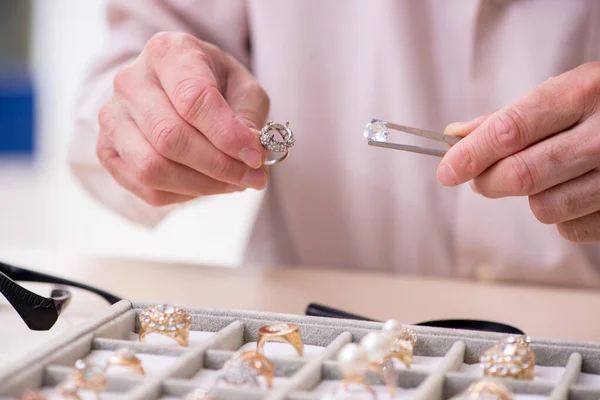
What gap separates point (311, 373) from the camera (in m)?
0.49

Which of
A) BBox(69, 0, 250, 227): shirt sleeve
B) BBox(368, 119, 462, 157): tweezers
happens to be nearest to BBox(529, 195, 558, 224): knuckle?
BBox(368, 119, 462, 157): tweezers

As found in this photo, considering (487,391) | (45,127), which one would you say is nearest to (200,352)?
(487,391)

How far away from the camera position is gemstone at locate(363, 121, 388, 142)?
71 centimetres

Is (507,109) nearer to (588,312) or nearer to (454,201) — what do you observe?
(588,312)

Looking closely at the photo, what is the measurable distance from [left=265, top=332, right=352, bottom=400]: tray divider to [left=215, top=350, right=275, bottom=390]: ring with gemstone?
0.06ft

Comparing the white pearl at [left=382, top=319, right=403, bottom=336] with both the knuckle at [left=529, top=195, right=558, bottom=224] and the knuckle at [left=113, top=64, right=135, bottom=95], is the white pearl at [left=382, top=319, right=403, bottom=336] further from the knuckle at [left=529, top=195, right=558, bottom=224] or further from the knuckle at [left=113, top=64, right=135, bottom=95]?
the knuckle at [left=113, top=64, right=135, bottom=95]

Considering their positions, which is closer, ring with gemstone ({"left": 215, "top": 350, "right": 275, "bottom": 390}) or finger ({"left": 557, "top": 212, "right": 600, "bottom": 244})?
ring with gemstone ({"left": 215, "top": 350, "right": 275, "bottom": 390})

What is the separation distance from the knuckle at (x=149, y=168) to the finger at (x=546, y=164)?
352 mm

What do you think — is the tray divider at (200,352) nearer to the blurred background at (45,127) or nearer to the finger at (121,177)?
the finger at (121,177)

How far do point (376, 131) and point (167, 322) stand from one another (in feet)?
0.92

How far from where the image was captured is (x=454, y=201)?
119cm

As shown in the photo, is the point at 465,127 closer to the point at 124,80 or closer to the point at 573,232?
the point at 573,232

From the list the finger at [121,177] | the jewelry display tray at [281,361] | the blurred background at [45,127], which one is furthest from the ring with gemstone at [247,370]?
the blurred background at [45,127]

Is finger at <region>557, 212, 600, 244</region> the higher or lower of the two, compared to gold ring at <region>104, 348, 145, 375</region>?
higher
